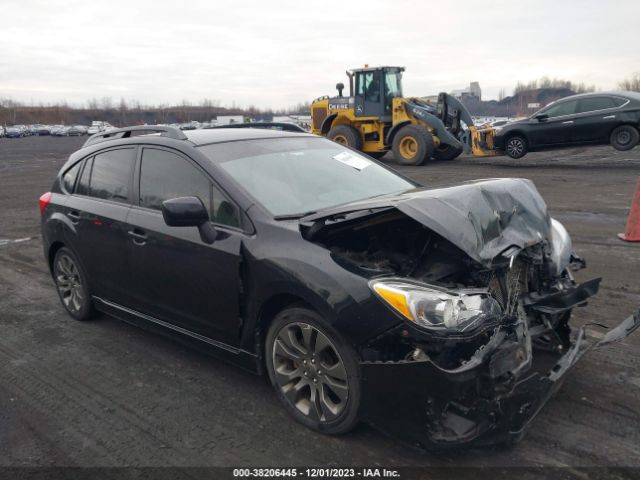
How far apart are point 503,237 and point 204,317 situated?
6.35 feet

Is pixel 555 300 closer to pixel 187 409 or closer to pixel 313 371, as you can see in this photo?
pixel 313 371

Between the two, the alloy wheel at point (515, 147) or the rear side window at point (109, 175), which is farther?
the alloy wheel at point (515, 147)

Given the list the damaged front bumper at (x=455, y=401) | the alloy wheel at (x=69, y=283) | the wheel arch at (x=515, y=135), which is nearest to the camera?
the damaged front bumper at (x=455, y=401)

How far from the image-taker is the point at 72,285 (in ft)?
16.5

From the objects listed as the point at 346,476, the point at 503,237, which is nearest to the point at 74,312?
the point at 346,476

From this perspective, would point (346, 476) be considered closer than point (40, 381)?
Yes

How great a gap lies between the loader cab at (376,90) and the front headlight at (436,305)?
52.7 feet

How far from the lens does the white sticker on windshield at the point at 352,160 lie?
434cm

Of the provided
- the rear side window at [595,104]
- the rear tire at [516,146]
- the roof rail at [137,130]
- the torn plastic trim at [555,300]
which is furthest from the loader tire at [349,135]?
the torn plastic trim at [555,300]

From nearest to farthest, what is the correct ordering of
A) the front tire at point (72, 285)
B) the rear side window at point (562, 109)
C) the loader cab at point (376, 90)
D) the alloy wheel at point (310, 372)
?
the alloy wheel at point (310, 372) → the front tire at point (72, 285) → the rear side window at point (562, 109) → the loader cab at point (376, 90)

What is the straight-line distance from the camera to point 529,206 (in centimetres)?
342

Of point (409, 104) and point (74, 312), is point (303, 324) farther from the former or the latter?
point (409, 104)

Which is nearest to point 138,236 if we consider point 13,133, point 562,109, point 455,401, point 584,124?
point 455,401

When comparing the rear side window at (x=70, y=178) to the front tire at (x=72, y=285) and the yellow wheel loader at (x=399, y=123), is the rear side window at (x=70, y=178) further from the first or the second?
the yellow wheel loader at (x=399, y=123)
